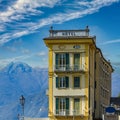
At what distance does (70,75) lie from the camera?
280 ft

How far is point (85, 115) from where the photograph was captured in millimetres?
84562

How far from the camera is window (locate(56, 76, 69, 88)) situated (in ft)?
280

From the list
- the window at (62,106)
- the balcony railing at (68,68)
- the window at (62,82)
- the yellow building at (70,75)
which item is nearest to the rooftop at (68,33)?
the yellow building at (70,75)

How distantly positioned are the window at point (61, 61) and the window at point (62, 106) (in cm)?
447

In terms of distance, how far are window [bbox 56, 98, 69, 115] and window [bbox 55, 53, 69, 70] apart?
447cm

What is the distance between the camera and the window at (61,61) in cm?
8531

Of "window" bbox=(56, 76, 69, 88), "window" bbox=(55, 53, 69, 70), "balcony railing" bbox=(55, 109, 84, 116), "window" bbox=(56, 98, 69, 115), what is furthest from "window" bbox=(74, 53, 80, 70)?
"balcony railing" bbox=(55, 109, 84, 116)

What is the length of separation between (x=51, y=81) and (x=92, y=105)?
8008mm

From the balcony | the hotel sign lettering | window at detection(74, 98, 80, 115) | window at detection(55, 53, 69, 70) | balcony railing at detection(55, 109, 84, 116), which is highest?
the hotel sign lettering

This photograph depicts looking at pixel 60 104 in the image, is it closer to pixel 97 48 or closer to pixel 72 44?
pixel 72 44

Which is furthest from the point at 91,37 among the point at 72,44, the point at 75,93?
the point at 75,93

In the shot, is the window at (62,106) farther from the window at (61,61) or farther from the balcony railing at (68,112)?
the window at (61,61)

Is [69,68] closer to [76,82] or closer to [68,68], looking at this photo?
[68,68]

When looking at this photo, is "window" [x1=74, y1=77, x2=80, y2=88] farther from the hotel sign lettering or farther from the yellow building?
the hotel sign lettering
